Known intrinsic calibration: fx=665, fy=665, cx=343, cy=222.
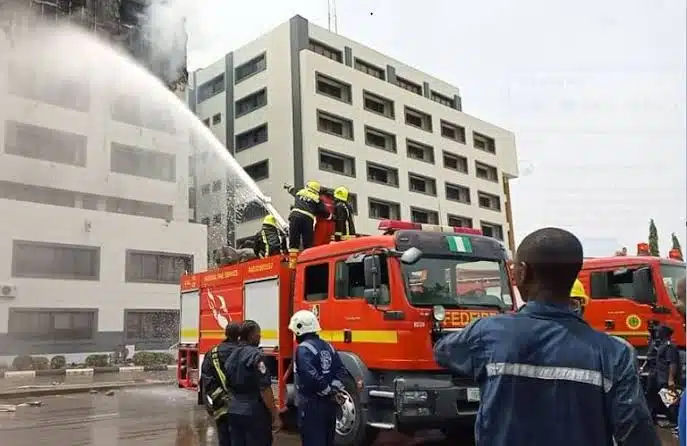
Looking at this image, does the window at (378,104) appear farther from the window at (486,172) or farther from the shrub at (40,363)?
the shrub at (40,363)

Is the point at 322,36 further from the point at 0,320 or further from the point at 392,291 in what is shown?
the point at 392,291

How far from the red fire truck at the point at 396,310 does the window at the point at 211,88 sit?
32094 mm

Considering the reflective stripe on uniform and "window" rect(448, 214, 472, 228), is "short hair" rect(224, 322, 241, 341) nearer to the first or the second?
the reflective stripe on uniform

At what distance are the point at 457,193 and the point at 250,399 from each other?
3831 cm

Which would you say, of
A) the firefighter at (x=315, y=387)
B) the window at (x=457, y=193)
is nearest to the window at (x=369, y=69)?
the window at (x=457, y=193)

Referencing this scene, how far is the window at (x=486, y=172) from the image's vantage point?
43625mm

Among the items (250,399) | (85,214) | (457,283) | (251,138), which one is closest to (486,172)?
(251,138)

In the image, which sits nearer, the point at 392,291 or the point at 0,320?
the point at 392,291

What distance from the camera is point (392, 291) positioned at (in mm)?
6172

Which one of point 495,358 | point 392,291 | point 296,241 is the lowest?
point 495,358

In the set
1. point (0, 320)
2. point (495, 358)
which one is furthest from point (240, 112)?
point (495, 358)

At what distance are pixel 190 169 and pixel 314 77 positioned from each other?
300 inches

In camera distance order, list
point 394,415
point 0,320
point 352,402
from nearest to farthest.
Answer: point 394,415
point 352,402
point 0,320

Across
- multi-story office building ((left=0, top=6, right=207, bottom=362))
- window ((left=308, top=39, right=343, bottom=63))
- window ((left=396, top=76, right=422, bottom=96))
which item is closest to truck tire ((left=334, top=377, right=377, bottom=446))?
multi-story office building ((left=0, top=6, right=207, bottom=362))
